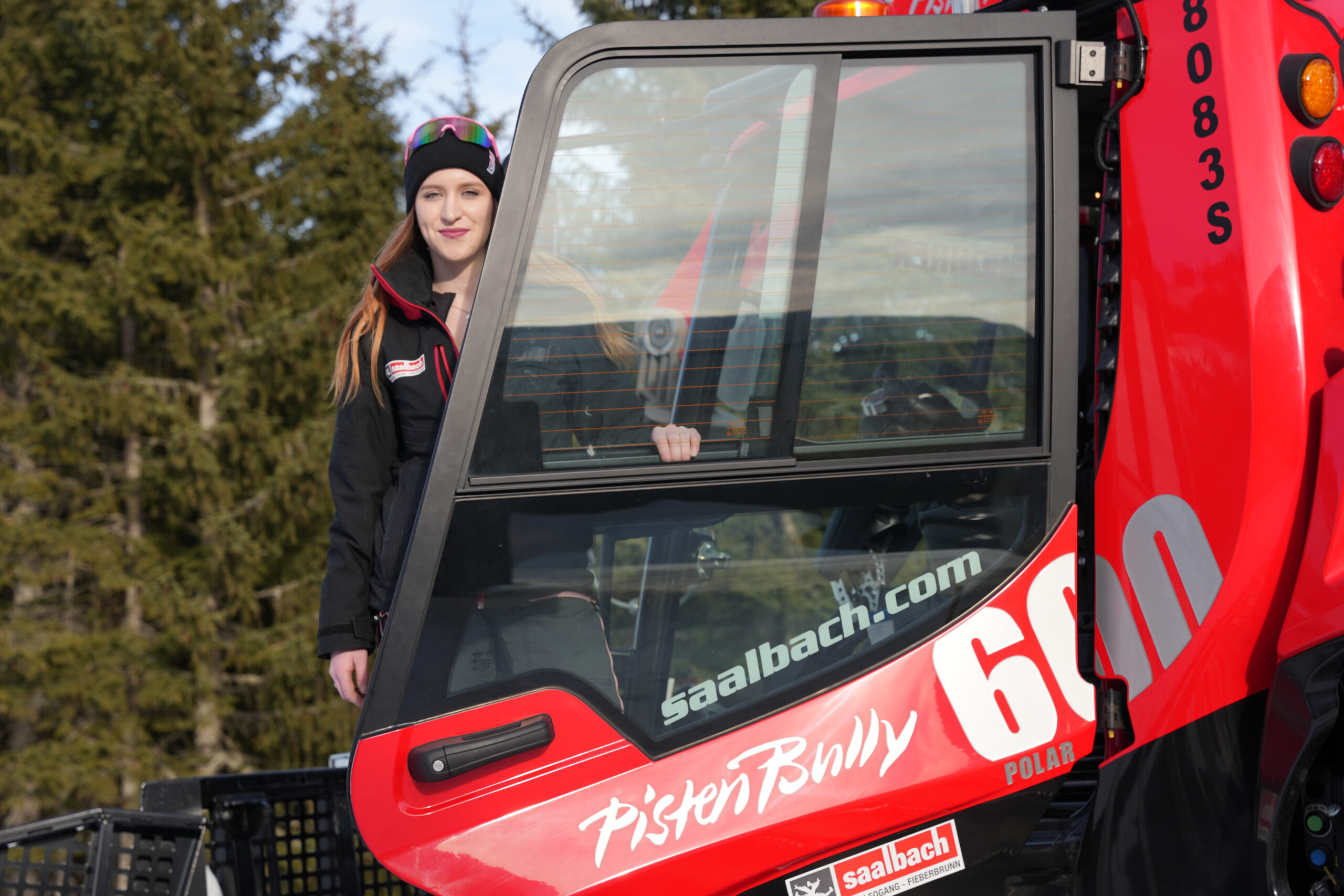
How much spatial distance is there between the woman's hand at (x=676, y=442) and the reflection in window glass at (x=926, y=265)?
19 centimetres

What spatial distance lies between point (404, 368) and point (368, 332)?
0.40 feet

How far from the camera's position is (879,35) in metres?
1.68

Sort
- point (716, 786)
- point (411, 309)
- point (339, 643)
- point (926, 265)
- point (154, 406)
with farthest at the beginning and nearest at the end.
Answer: point (154, 406)
point (411, 309)
point (339, 643)
point (926, 265)
point (716, 786)

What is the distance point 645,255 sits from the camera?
1.67 meters

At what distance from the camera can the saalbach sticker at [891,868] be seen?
1637 mm

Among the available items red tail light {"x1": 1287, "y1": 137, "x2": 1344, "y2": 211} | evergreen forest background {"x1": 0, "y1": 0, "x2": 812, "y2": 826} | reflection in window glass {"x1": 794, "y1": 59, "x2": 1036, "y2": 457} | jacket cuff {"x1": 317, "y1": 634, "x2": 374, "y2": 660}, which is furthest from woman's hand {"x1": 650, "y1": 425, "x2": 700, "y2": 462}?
evergreen forest background {"x1": 0, "y1": 0, "x2": 812, "y2": 826}

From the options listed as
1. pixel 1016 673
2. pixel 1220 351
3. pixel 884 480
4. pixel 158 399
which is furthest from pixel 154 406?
pixel 1220 351

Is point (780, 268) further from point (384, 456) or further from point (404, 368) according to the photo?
point (384, 456)

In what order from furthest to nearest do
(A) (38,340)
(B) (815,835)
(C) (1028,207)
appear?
(A) (38,340)
(C) (1028,207)
(B) (815,835)

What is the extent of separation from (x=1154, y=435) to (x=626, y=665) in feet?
3.33

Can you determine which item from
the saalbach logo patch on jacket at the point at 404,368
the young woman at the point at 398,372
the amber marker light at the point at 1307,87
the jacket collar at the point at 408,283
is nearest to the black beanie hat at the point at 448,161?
the young woman at the point at 398,372

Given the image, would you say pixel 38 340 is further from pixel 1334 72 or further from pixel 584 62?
pixel 1334 72

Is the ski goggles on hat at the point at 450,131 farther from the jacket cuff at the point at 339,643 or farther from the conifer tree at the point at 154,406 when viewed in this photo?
the conifer tree at the point at 154,406

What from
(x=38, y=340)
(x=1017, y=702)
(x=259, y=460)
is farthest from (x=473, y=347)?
(x=38, y=340)
